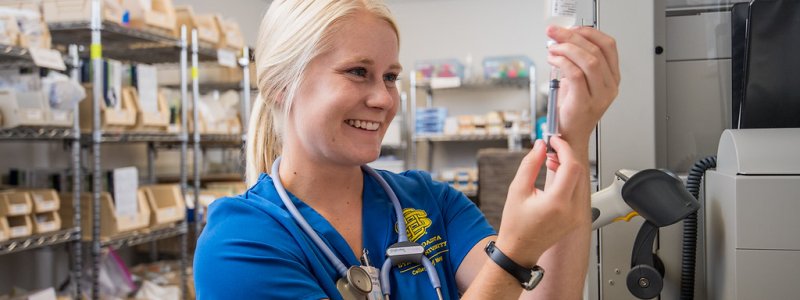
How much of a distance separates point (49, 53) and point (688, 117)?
2.33 m

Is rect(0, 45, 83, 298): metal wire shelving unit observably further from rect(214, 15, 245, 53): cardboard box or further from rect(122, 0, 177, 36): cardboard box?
rect(214, 15, 245, 53): cardboard box

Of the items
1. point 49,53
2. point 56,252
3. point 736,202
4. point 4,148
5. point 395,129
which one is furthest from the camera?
point 395,129

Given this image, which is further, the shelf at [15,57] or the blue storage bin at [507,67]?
the blue storage bin at [507,67]

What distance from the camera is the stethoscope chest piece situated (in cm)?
87

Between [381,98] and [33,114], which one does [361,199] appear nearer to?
[381,98]

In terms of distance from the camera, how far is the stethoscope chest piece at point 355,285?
34.2 inches

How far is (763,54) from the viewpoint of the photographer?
106cm

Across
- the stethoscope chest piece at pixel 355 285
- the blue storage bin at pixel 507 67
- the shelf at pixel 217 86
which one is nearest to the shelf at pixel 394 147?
the blue storage bin at pixel 507 67

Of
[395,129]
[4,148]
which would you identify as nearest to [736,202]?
[4,148]

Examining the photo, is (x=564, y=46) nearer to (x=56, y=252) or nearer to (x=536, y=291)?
(x=536, y=291)

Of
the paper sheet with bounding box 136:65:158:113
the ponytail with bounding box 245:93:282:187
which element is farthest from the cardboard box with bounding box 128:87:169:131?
the ponytail with bounding box 245:93:282:187

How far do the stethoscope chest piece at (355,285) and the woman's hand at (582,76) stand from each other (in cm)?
33

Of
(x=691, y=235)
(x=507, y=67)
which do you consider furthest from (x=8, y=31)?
(x=507, y=67)

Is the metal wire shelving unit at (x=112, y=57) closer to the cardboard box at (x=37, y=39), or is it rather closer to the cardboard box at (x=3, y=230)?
the cardboard box at (x=37, y=39)
